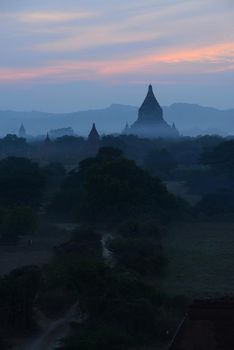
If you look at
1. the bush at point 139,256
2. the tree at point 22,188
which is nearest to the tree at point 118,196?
the tree at point 22,188

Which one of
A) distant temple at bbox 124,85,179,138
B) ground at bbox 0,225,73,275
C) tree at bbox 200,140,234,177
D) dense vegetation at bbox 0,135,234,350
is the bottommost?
ground at bbox 0,225,73,275

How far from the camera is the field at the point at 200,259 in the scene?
1806 centimetres

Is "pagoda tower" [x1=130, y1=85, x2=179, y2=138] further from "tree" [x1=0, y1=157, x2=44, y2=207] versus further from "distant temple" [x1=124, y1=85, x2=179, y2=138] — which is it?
"tree" [x1=0, y1=157, x2=44, y2=207]

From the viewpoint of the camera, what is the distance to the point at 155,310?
576 inches

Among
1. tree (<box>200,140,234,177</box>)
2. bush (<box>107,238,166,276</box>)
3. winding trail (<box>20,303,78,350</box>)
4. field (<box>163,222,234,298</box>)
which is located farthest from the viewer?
tree (<box>200,140,234,177</box>)

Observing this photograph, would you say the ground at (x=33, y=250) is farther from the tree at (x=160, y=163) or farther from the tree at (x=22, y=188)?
the tree at (x=160, y=163)

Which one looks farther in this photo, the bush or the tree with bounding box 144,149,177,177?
the tree with bounding box 144,149,177,177

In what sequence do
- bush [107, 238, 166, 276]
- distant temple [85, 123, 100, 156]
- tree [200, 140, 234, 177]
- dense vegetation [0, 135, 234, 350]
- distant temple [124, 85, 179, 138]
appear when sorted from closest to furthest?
dense vegetation [0, 135, 234, 350]
bush [107, 238, 166, 276]
tree [200, 140, 234, 177]
distant temple [85, 123, 100, 156]
distant temple [124, 85, 179, 138]

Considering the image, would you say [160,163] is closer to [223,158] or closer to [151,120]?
[223,158]

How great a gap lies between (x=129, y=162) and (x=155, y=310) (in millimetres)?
17431

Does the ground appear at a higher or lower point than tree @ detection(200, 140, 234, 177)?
lower

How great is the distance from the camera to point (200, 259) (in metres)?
22.2

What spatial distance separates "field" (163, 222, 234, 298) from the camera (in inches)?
711

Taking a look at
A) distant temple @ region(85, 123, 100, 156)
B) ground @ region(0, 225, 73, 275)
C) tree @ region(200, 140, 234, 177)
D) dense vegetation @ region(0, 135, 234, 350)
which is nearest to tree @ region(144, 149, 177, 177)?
dense vegetation @ region(0, 135, 234, 350)
